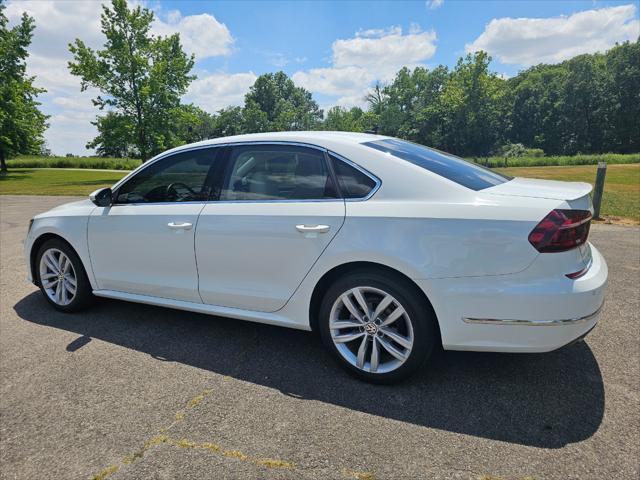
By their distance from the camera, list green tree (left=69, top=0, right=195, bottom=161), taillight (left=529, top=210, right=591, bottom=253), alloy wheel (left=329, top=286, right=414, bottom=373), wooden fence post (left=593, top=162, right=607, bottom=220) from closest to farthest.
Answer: taillight (left=529, top=210, right=591, bottom=253) < alloy wheel (left=329, top=286, right=414, bottom=373) < wooden fence post (left=593, top=162, right=607, bottom=220) < green tree (left=69, top=0, right=195, bottom=161)

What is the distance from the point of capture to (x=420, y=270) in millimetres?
2564

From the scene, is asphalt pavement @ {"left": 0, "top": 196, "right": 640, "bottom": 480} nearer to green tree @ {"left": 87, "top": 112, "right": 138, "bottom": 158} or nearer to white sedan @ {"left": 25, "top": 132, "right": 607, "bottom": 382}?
white sedan @ {"left": 25, "top": 132, "right": 607, "bottom": 382}

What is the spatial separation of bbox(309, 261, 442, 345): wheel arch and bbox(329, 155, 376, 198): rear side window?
0.47 m

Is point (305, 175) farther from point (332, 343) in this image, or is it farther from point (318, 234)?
point (332, 343)

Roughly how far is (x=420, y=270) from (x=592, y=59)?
92.8m

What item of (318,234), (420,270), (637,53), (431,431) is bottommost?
(431,431)

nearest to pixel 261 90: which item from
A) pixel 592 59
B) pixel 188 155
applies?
pixel 592 59

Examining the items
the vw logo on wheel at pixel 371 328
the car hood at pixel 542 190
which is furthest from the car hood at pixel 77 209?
the car hood at pixel 542 190

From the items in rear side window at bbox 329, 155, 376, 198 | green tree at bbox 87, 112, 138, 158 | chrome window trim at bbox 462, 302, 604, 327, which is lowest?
chrome window trim at bbox 462, 302, 604, 327

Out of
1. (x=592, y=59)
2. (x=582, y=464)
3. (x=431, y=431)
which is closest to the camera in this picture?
(x=582, y=464)

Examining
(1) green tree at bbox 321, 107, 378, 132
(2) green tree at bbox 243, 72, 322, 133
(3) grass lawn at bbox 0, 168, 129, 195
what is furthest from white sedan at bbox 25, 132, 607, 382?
(2) green tree at bbox 243, 72, 322, 133

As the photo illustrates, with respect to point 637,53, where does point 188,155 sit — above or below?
below

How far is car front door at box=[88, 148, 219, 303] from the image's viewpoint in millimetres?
3438

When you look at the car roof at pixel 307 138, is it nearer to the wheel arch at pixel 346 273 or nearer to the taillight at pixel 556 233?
the wheel arch at pixel 346 273
